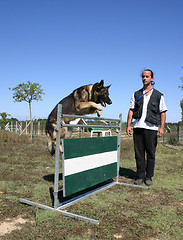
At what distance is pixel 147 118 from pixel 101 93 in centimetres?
110

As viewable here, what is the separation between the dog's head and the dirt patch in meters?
2.73

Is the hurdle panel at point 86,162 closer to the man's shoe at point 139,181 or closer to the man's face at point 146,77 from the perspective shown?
the man's shoe at point 139,181

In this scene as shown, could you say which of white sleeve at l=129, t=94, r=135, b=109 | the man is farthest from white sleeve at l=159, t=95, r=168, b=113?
white sleeve at l=129, t=94, r=135, b=109

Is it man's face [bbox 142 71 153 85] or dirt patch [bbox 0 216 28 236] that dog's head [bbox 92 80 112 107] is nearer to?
man's face [bbox 142 71 153 85]

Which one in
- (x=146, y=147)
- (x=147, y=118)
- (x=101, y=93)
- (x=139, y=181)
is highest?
(x=101, y=93)

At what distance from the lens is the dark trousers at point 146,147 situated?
15.1 feet

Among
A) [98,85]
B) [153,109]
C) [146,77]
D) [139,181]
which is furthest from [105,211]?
[146,77]

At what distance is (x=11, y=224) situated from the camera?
2.60 m

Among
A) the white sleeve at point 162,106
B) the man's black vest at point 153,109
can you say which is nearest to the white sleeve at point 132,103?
the man's black vest at point 153,109

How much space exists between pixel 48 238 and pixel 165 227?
1.40m

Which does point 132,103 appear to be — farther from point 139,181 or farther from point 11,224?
point 11,224

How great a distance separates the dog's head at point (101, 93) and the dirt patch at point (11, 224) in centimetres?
273

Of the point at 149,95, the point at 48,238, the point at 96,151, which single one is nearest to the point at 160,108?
the point at 149,95

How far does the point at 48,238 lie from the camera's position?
7.45 feet
